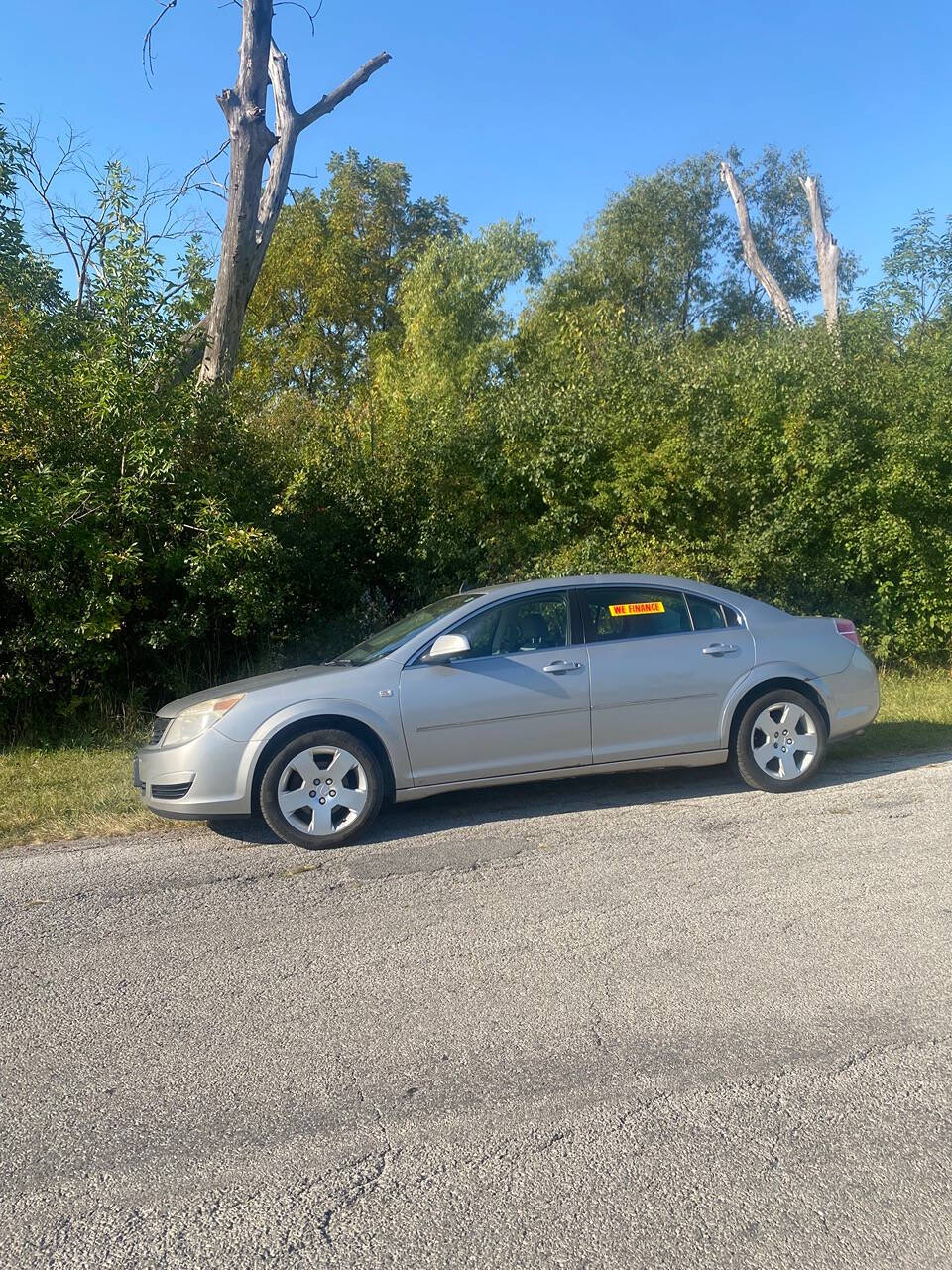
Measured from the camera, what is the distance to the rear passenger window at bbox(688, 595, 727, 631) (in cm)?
725

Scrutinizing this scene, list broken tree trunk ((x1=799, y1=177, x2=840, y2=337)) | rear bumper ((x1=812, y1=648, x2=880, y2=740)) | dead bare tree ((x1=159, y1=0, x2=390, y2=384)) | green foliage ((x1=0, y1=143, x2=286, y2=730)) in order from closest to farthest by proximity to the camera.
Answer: rear bumper ((x1=812, y1=648, x2=880, y2=740)), green foliage ((x1=0, y1=143, x2=286, y2=730)), dead bare tree ((x1=159, y1=0, x2=390, y2=384)), broken tree trunk ((x1=799, y1=177, x2=840, y2=337))

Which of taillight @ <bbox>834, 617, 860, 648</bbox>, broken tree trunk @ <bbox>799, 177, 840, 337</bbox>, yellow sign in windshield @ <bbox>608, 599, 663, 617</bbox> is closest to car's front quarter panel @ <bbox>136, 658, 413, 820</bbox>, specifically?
yellow sign in windshield @ <bbox>608, 599, 663, 617</bbox>

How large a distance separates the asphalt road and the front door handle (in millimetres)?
1382

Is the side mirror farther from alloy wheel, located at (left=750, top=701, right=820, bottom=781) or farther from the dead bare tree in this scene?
the dead bare tree

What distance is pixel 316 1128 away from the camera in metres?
3.19

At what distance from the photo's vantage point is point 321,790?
6172mm

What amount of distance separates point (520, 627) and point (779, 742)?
1952 mm

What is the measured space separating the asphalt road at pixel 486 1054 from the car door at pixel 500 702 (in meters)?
0.64

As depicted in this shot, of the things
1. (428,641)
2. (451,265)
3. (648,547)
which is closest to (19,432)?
(428,641)

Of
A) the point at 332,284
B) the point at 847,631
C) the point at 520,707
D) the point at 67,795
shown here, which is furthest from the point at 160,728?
the point at 332,284

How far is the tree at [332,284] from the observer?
2767 cm

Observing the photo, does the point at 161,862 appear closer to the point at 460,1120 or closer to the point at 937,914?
the point at 460,1120

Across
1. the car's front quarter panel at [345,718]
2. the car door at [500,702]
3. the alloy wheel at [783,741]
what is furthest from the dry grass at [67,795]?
the alloy wheel at [783,741]

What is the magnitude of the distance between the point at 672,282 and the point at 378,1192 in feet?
106
